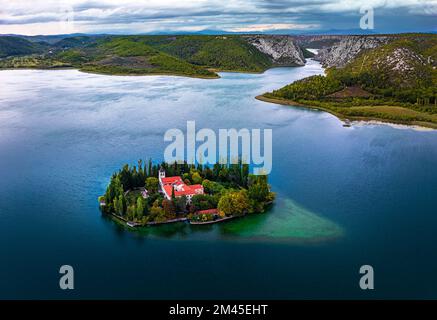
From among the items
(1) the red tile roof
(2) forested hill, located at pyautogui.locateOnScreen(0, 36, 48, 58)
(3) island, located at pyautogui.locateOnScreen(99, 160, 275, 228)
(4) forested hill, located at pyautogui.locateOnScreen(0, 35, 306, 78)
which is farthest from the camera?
(2) forested hill, located at pyautogui.locateOnScreen(0, 36, 48, 58)

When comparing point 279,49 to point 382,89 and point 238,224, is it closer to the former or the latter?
point 382,89

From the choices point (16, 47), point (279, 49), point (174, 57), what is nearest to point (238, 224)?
point (174, 57)

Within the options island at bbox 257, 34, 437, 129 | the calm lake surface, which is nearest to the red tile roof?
the calm lake surface

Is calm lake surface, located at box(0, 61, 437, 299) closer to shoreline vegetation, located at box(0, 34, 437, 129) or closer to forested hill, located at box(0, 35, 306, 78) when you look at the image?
shoreline vegetation, located at box(0, 34, 437, 129)

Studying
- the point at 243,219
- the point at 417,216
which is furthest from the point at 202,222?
the point at 417,216

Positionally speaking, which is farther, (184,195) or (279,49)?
(279,49)
